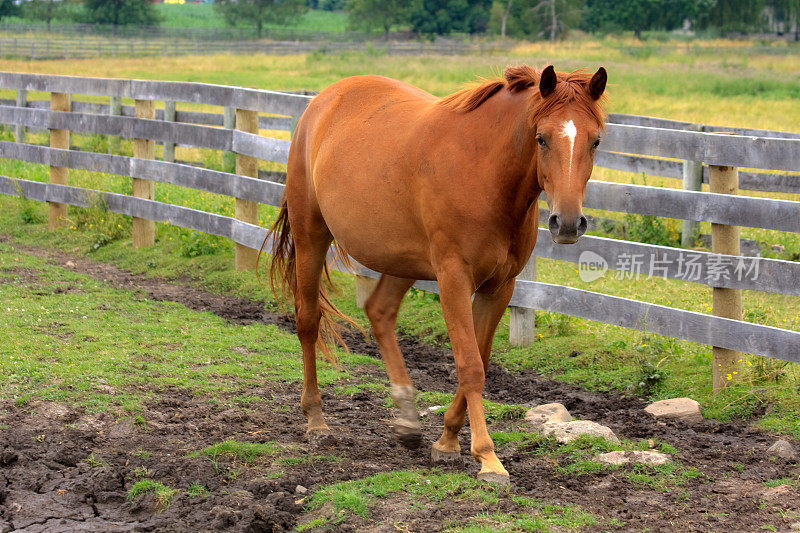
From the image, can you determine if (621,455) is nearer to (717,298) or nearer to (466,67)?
(717,298)

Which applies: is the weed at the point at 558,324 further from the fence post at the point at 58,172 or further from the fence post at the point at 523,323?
the fence post at the point at 58,172

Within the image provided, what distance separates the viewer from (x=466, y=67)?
43.5 m

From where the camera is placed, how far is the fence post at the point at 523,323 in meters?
6.36

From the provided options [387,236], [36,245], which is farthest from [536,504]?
[36,245]

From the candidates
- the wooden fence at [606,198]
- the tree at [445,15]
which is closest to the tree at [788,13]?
the tree at [445,15]

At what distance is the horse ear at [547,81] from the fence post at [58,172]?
327 inches

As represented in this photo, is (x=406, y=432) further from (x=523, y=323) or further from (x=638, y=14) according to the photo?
(x=638, y=14)

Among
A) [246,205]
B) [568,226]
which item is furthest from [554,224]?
[246,205]

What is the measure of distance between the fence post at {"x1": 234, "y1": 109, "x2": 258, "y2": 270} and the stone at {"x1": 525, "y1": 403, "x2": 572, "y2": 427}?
13.4 feet

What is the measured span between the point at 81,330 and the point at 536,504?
4108mm

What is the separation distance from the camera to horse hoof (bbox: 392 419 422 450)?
4340 millimetres

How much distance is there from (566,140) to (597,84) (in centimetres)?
35

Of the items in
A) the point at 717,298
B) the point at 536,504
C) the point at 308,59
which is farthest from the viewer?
the point at 308,59

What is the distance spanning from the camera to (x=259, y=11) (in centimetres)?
8112
